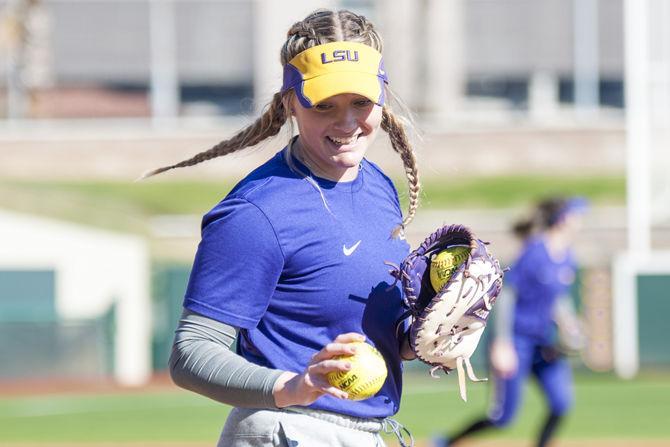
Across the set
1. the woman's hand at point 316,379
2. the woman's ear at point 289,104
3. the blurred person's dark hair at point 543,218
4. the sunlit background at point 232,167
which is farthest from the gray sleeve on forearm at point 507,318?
the woman's hand at point 316,379

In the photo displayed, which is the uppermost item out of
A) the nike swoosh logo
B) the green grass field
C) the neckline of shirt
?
the neckline of shirt

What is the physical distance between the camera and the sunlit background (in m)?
15.6

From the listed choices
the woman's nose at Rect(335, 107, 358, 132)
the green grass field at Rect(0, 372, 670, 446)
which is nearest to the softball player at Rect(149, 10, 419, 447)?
the woman's nose at Rect(335, 107, 358, 132)

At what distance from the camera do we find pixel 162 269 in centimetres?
1925

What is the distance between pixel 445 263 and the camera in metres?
3.39

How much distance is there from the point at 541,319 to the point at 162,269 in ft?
32.5

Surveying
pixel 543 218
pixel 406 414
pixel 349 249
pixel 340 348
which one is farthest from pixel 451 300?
pixel 406 414

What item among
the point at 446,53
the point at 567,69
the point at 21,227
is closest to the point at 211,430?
the point at 21,227

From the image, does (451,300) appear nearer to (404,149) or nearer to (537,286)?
(404,149)

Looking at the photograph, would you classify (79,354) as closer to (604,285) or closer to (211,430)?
(211,430)

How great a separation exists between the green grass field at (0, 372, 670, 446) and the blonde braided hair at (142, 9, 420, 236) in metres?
8.33

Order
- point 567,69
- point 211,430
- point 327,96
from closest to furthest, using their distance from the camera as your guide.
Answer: point 327,96 → point 211,430 → point 567,69

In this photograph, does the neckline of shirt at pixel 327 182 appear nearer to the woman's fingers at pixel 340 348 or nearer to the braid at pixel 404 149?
the braid at pixel 404 149

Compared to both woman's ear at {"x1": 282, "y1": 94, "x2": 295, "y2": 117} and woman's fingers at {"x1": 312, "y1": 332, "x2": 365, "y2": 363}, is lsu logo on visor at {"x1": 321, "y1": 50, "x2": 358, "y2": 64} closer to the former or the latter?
woman's ear at {"x1": 282, "y1": 94, "x2": 295, "y2": 117}
